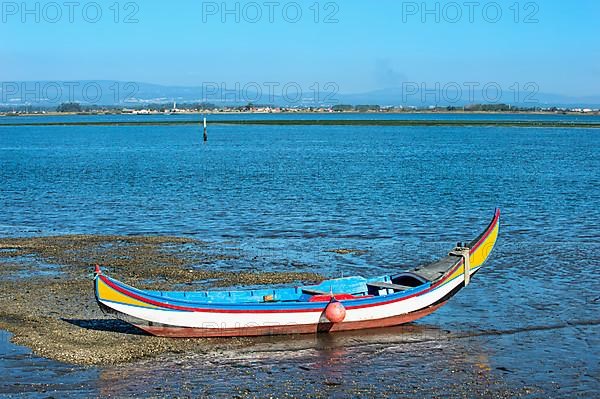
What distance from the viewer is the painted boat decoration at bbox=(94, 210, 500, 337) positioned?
17875mm

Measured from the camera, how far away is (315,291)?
19.9m

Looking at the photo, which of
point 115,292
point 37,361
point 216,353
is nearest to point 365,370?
point 216,353

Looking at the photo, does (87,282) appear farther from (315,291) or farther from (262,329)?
(315,291)

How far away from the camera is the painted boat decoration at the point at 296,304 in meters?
17.9

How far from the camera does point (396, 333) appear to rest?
19547mm

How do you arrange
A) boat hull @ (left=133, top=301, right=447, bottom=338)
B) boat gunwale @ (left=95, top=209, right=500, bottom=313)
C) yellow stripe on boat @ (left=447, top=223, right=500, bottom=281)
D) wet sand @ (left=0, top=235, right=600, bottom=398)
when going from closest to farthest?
wet sand @ (left=0, top=235, right=600, bottom=398), boat gunwale @ (left=95, top=209, right=500, bottom=313), boat hull @ (left=133, top=301, right=447, bottom=338), yellow stripe on boat @ (left=447, top=223, right=500, bottom=281)

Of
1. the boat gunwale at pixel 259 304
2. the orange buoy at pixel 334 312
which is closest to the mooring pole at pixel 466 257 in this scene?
the boat gunwale at pixel 259 304

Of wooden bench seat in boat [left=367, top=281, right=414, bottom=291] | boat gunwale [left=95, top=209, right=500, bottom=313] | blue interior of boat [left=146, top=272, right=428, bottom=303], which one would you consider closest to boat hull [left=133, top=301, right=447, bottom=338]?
boat gunwale [left=95, top=209, right=500, bottom=313]

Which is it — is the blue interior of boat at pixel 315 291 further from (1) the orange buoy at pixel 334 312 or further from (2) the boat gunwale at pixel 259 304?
(1) the orange buoy at pixel 334 312

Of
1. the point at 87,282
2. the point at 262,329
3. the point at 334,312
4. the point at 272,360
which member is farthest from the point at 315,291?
the point at 87,282

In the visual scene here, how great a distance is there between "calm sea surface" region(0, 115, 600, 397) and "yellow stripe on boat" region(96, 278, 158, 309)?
5.10 ft

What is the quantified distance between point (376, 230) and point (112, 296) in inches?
726

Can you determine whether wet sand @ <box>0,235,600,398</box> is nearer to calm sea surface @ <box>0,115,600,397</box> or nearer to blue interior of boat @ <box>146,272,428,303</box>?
calm sea surface @ <box>0,115,600,397</box>

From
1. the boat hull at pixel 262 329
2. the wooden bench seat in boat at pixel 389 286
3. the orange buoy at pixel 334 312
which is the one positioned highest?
the wooden bench seat in boat at pixel 389 286
